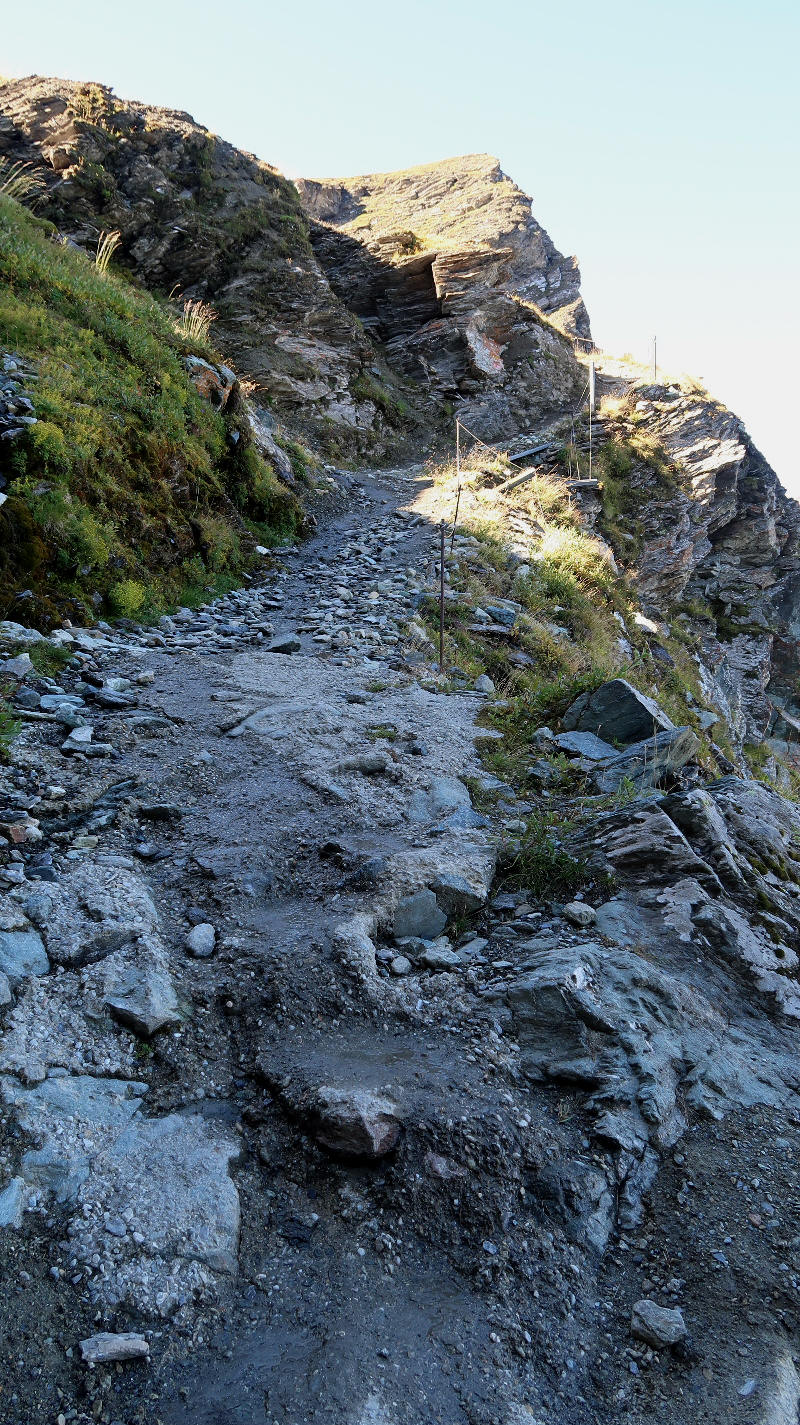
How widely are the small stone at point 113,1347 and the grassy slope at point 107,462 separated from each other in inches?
234

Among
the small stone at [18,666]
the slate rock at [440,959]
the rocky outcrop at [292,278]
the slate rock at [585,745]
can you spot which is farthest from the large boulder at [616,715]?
the rocky outcrop at [292,278]

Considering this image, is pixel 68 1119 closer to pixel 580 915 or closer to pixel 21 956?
pixel 21 956

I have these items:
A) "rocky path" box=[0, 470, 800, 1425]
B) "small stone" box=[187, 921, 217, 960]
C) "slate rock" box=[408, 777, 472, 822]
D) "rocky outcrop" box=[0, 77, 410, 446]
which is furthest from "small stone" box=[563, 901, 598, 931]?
"rocky outcrop" box=[0, 77, 410, 446]

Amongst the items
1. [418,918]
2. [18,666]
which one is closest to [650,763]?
[418,918]

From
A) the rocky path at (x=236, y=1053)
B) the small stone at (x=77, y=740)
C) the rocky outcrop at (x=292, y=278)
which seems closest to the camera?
the rocky path at (x=236, y=1053)

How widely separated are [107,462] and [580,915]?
7848 millimetres

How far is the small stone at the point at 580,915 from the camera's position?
174 inches

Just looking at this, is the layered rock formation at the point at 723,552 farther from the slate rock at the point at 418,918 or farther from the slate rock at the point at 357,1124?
the slate rock at the point at 357,1124

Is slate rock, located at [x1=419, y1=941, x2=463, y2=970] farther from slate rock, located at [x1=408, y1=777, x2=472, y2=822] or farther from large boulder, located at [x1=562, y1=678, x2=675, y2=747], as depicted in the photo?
large boulder, located at [x1=562, y1=678, x2=675, y2=747]

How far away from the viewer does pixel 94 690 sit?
6.49 metres

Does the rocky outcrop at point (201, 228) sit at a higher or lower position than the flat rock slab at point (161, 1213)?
higher

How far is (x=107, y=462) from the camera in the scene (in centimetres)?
917

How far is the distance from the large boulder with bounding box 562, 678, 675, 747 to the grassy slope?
507 cm

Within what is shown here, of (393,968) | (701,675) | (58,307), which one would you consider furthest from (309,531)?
(701,675)
